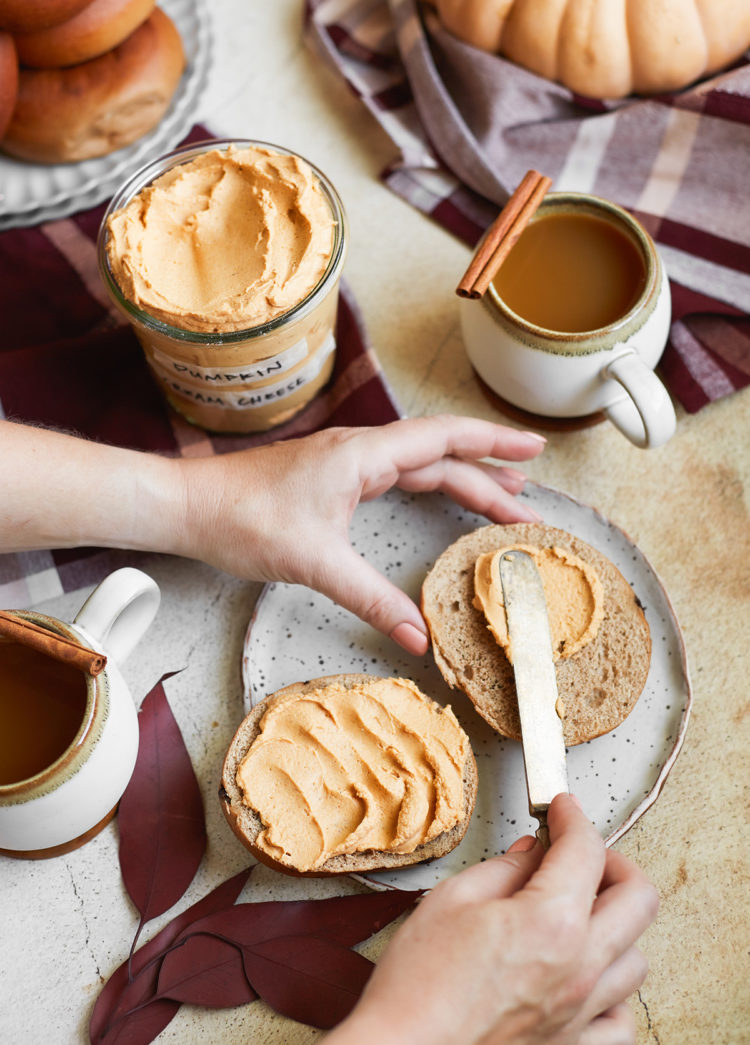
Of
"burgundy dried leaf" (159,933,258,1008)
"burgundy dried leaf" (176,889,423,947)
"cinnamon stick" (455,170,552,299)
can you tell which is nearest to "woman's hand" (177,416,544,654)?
"cinnamon stick" (455,170,552,299)

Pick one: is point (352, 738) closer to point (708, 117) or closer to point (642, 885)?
point (642, 885)

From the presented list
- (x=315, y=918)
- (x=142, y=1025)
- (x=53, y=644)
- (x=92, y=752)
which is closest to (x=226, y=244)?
(x=53, y=644)

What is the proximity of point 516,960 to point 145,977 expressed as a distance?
0.60m

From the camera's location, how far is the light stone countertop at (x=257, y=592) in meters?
1.28

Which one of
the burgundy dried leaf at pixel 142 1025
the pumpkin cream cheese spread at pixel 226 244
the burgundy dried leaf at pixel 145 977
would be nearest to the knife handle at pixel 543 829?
the burgundy dried leaf at pixel 145 977

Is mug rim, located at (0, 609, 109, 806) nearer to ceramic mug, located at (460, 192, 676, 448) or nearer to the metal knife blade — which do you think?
the metal knife blade

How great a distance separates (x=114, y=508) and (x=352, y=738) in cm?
49

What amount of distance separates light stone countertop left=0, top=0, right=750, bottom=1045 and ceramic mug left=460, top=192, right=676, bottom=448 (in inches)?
6.9

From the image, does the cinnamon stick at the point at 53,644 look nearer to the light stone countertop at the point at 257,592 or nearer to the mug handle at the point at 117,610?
the mug handle at the point at 117,610

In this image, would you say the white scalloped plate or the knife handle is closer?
the knife handle

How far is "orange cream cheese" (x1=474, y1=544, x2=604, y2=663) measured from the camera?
1.33 metres

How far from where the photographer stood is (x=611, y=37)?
62.8 inches

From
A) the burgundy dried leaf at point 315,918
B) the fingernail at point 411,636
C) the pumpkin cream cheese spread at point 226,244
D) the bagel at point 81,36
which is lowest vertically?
the burgundy dried leaf at point 315,918

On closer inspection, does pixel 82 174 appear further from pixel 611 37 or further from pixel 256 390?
pixel 611 37
